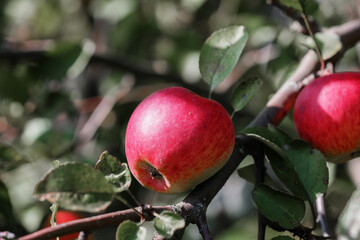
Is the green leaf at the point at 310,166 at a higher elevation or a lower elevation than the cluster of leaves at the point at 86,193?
lower

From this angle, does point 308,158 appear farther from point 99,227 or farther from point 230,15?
point 230,15

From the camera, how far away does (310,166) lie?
2.39ft

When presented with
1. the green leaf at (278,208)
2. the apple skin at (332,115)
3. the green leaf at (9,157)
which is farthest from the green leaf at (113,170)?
the green leaf at (9,157)

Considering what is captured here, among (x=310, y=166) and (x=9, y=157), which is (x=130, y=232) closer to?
(x=310, y=166)

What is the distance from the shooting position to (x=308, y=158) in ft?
2.39

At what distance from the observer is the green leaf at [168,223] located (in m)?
0.55

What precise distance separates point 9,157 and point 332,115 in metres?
0.66

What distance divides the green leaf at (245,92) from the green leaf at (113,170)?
0.85 ft

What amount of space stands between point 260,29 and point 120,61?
0.47 metres

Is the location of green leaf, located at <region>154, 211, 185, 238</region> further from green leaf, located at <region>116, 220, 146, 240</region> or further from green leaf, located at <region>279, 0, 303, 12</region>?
green leaf, located at <region>279, 0, 303, 12</region>

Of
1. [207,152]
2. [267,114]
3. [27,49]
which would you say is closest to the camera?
[207,152]

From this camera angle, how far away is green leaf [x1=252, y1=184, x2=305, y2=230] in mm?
676

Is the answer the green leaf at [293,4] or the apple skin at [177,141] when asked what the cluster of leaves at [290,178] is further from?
the green leaf at [293,4]

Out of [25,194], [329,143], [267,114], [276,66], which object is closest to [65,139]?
[25,194]
